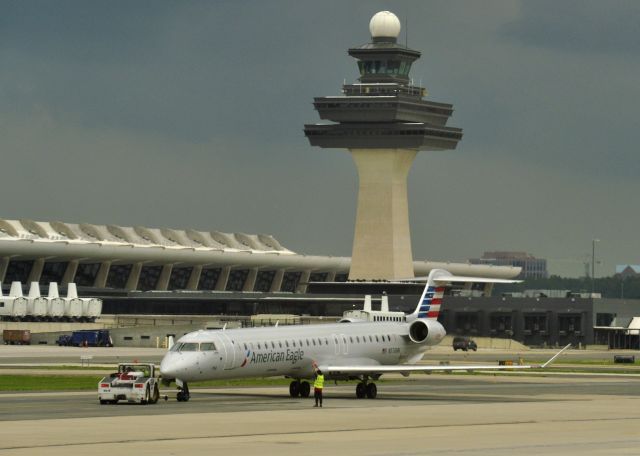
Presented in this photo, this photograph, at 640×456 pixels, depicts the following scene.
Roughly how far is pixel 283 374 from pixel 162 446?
84.9ft

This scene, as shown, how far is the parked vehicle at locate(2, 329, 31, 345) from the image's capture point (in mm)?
159250

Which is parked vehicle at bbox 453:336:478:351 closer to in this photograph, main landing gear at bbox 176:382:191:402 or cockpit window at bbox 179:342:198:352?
main landing gear at bbox 176:382:191:402

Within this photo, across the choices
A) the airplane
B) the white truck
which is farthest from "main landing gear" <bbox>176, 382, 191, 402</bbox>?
the white truck

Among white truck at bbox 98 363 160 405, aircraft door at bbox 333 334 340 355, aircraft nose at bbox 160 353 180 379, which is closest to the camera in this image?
white truck at bbox 98 363 160 405

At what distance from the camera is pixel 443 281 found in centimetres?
8219

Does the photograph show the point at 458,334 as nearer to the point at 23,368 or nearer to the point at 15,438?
the point at 23,368

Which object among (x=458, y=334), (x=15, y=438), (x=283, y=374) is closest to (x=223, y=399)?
(x=283, y=374)

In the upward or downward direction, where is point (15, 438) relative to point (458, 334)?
downward

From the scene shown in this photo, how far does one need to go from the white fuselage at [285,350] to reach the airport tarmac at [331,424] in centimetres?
146

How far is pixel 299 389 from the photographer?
2719 inches

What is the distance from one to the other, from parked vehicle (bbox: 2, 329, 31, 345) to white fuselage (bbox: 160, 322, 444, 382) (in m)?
90.8

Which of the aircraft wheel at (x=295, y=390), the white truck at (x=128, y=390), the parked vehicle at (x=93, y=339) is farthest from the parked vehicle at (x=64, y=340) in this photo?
the white truck at (x=128, y=390)

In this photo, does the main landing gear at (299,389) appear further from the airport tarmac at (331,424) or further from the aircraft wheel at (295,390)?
the airport tarmac at (331,424)

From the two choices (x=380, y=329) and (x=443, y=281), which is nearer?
(x=380, y=329)
